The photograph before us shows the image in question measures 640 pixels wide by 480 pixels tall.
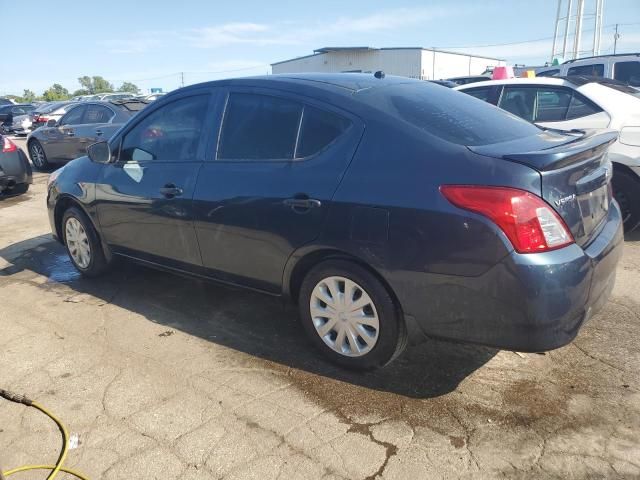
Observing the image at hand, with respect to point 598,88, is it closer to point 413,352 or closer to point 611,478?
point 413,352

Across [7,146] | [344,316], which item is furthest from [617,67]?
[7,146]

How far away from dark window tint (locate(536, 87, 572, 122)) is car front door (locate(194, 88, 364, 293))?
3.86 metres

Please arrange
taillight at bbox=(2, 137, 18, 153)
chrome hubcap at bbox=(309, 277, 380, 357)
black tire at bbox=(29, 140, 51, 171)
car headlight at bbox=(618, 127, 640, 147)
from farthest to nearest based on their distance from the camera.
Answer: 1. black tire at bbox=(29, 140, 51, 171)
2. taillight at bbox=(2, 137, 18, 153)
3. car headlight at bbox=(618, 127, 640, 147)
4. chrome hubcap at bbox=(309, 277, 380, 357)

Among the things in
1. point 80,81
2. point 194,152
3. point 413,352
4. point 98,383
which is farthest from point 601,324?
point 80,81

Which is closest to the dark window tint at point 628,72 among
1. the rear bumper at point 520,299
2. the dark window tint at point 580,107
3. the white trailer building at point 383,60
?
the dark window tint at point 580,107

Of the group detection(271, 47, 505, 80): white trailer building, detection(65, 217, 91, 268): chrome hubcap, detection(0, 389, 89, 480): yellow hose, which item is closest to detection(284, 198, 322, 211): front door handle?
detection(0, 389, 89, 480): yellow hose

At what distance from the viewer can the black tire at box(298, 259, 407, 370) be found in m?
2.93

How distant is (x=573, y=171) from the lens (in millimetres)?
2699

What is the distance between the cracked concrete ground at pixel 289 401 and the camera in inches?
97.9

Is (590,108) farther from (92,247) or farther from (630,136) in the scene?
(92,247)

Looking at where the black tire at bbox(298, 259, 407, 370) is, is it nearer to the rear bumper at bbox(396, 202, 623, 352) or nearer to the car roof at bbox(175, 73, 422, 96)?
the rear bumper at bbox(396, 202, 623, 352)

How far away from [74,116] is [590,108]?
994cm

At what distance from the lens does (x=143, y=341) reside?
→ 3.77 meters

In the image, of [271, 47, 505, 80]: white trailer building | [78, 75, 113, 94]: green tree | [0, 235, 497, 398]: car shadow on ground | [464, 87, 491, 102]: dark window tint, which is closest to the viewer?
[0, 235, 497, 398]: car shadow on ground
